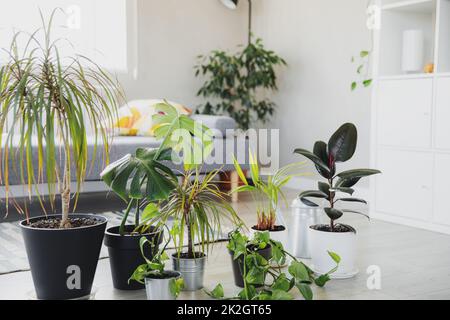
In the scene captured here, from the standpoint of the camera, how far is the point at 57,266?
6.05 ft

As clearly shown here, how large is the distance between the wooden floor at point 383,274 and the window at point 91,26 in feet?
8.39

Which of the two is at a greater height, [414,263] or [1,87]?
[1,87]

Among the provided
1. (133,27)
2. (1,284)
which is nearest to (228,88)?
(133,27)

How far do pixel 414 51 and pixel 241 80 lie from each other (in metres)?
1.73

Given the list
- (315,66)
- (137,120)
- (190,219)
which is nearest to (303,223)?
(190,219)

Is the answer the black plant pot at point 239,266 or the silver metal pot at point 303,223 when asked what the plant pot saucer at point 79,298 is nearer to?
the black plant pot at point 239,266

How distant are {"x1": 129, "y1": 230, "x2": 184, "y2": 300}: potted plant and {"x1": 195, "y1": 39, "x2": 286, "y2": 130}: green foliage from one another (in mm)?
2969

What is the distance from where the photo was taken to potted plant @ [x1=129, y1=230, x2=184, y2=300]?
1.84m

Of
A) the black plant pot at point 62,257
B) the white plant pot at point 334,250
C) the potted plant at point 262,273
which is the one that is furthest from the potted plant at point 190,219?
the white plant pot at point 334,250

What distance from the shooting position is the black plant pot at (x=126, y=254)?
1998mm

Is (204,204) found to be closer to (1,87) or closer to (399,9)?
(1,87)

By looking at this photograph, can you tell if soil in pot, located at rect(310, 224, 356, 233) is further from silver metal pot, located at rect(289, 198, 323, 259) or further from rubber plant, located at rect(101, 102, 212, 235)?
rubber plant, located at rect(101, 102, 212, 235)

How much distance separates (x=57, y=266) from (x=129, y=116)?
2.52m

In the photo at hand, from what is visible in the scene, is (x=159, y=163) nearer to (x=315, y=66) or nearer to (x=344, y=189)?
(x=344, y=189)
